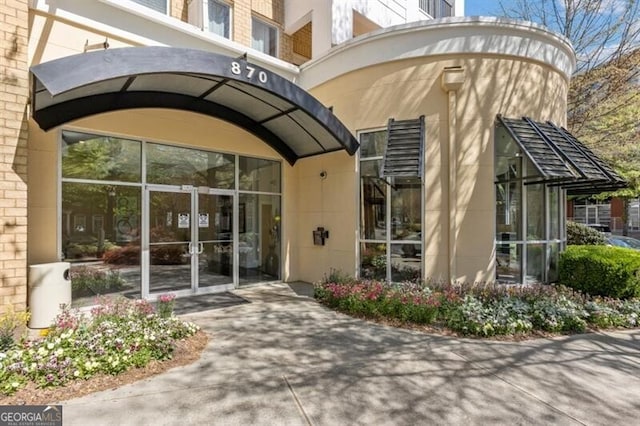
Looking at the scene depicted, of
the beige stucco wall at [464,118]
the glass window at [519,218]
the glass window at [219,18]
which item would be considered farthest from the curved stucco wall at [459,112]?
the glass window at [219,18]

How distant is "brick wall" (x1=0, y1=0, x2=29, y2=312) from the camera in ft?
17.9

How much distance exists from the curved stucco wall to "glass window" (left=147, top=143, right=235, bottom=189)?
10.2 ft

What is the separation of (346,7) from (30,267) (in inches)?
431

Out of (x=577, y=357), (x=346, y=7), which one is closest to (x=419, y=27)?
(x=346, y=7)

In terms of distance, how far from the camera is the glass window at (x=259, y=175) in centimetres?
941

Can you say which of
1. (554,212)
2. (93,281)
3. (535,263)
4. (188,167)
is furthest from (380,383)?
(554,212)

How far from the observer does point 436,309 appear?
6.34 meters

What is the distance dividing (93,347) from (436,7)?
18130 mm

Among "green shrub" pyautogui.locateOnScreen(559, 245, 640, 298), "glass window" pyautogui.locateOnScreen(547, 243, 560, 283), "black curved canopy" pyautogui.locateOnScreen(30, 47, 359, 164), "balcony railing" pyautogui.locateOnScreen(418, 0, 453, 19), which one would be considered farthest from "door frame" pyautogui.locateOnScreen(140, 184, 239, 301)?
"balcony railing" pyautogui.locateOnScreen(418, 0, 453, 19)

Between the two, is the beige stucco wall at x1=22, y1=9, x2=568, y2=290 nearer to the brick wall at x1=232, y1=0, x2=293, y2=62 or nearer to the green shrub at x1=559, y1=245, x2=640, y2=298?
the green shrub at x1=559, y1=245, x2=640, y2=298

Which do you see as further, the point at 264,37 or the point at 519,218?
the point at 264,37

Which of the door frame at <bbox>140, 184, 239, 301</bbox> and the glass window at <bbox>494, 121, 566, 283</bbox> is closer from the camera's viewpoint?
the door frame at <bbox>140, 184, 239, 301</bbox>
